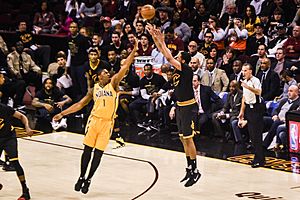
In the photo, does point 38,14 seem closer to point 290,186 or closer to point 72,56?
point 72,56

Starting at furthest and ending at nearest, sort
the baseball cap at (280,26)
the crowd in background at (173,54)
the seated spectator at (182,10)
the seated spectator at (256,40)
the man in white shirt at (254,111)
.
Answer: the seated spectator at (182,10)
the baseball cap at (280,26)
the seated spectator at (256,40)
the crowd in background at (173,54)
the man in white shirt at (254,111)

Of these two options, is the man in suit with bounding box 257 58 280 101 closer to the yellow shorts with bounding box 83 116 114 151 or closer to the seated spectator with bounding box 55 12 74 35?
the yellow shorts with bounding box 83 116 114 151

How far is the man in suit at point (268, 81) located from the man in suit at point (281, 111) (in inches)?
23.3

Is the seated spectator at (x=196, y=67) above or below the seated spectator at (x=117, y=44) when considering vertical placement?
below

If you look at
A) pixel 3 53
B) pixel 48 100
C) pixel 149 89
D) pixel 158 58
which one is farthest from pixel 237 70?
pixel 3 53

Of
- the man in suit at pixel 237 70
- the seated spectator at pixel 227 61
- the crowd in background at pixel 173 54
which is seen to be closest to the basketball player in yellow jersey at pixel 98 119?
the crowd in background at pixel 173 54

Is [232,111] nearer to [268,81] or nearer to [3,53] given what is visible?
[268,81]

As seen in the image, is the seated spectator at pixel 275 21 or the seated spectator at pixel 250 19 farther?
the seated spectator at pixel 250 19

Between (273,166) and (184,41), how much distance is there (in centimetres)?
610

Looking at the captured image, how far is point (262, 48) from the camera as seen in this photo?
1761cm

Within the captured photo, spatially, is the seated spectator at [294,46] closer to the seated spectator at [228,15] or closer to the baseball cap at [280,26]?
the baseball cap at [280,26]

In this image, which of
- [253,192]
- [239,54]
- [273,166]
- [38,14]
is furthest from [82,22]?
[253,192]

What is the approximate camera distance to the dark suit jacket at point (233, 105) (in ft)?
55.9

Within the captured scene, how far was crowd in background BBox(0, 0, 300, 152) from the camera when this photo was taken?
17.3 m
